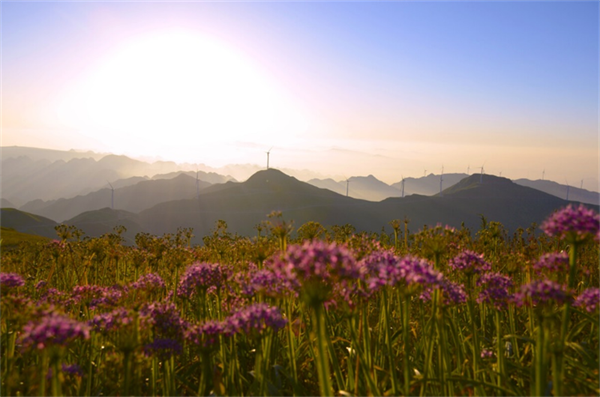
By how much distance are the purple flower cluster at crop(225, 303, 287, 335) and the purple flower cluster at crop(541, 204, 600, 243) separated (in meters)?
2.99

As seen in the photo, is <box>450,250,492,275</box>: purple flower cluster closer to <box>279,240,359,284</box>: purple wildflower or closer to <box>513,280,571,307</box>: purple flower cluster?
<box>513,280,571,307</box>: purple flower cluster

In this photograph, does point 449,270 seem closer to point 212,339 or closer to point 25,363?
point 212,339

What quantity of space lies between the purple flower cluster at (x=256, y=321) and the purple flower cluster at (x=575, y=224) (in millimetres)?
2986

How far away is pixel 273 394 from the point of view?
4215mm

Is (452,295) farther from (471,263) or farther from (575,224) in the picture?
(575,224)

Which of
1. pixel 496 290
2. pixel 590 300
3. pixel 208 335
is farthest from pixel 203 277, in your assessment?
pixel 590 300

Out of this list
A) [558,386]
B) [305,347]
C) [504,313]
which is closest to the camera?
[558,386]

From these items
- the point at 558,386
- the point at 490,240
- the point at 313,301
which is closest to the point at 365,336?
the point at 313,301

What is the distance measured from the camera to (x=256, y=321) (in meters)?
3.73

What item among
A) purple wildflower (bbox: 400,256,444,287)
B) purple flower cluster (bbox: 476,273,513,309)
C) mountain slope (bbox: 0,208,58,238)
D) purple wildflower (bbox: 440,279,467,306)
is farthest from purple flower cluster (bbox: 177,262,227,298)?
mountain slope (bbox: 0,208,58,238)

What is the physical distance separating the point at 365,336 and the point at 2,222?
741 ft

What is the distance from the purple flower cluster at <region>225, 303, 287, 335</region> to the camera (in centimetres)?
369

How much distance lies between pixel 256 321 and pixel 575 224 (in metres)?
3.33

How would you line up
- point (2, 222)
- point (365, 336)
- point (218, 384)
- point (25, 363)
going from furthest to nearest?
point (2, 222) → point (25, 363) → point (365, 336) → point (218, 384)
